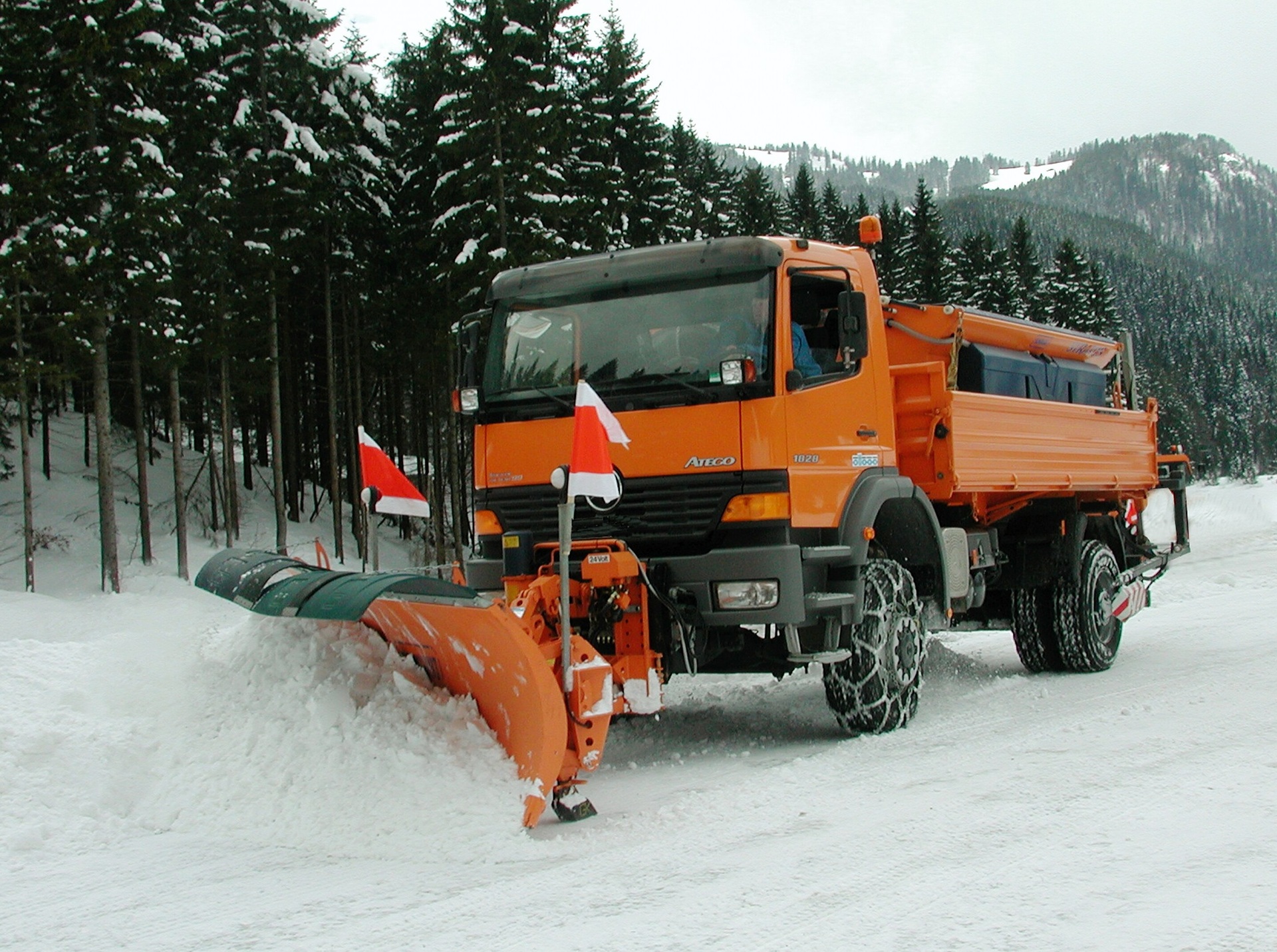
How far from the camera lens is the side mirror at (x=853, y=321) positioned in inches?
258

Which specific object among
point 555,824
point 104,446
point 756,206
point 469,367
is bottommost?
point 555,824

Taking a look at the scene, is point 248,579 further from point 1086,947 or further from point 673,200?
point 673,200


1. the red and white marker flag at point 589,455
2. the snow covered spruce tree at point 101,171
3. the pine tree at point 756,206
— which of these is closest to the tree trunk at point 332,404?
the snow covered spruce tree at point 101,171

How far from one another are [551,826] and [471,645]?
3.02 feet

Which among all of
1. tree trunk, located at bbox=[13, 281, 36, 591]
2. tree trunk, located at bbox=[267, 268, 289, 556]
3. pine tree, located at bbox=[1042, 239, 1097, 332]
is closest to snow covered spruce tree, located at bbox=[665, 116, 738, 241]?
tree trunk, located at bbox=[267, 268, 289, 556]

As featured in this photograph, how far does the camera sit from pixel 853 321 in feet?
21.6

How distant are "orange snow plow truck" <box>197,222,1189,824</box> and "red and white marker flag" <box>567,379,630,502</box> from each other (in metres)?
0.44

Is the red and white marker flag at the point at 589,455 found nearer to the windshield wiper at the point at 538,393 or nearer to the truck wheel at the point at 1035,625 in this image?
the windshield wiper at the point at 538,393

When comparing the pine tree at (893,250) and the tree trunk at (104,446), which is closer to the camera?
the tree trunk at (104,446)

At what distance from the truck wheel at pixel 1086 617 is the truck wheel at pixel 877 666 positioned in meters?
3.09

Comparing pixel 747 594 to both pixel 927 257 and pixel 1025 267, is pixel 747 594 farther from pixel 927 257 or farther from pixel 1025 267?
pixel 1025 267

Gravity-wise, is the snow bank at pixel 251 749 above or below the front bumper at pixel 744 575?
below

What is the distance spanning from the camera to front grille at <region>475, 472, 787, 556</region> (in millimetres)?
6113

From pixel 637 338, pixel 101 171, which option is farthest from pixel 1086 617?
pixel 101 171
